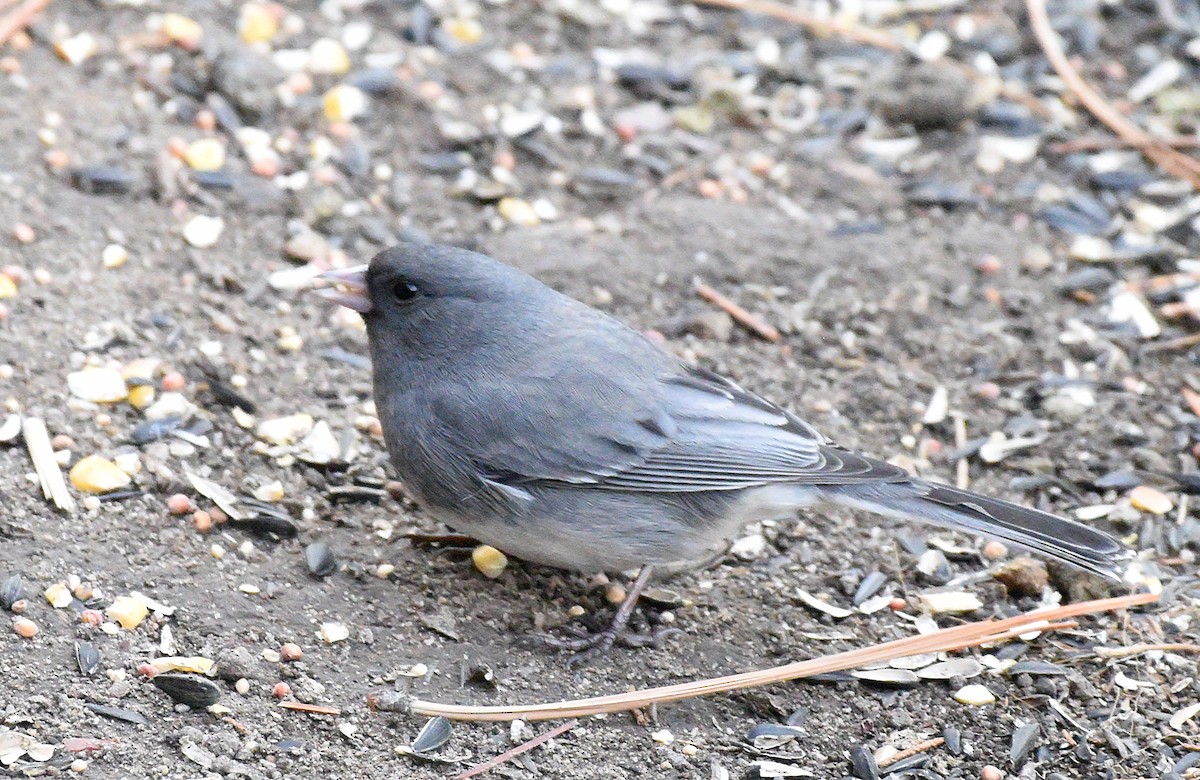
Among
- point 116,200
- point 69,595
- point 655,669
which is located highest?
point 116,200

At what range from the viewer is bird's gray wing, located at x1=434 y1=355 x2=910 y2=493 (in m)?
3.38

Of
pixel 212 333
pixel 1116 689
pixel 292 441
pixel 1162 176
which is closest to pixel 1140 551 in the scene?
pixel 1116 689

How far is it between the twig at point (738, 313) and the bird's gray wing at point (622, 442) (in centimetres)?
87

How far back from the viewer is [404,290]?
3566 millimetres

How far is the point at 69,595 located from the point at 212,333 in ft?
3.58

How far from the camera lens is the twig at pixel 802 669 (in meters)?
3.06

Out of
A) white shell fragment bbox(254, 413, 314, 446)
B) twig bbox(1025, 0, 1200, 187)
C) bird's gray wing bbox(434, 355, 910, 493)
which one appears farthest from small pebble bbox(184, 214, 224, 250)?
twig bbox(1025, 0, 1200, 187)

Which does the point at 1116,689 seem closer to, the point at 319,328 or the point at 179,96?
the point at 319,328

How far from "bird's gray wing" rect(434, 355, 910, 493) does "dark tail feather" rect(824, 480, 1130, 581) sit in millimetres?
49

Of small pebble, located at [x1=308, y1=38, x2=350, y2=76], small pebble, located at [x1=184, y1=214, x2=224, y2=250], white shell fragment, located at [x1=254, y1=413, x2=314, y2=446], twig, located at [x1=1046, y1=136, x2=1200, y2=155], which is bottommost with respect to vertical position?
white shell fragment, located at [x1=254, y1=413, x2=314, y2=446]

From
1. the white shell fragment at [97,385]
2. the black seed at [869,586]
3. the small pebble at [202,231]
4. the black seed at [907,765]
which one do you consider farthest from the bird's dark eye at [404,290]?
the black seed at [907,765]

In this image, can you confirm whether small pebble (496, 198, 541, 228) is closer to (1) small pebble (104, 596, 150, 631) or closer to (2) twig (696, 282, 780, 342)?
(2) twig (696, 282, 780, 342)

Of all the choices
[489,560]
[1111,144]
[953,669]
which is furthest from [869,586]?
[1111,144]

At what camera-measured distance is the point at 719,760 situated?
Answer: 3037 mm
